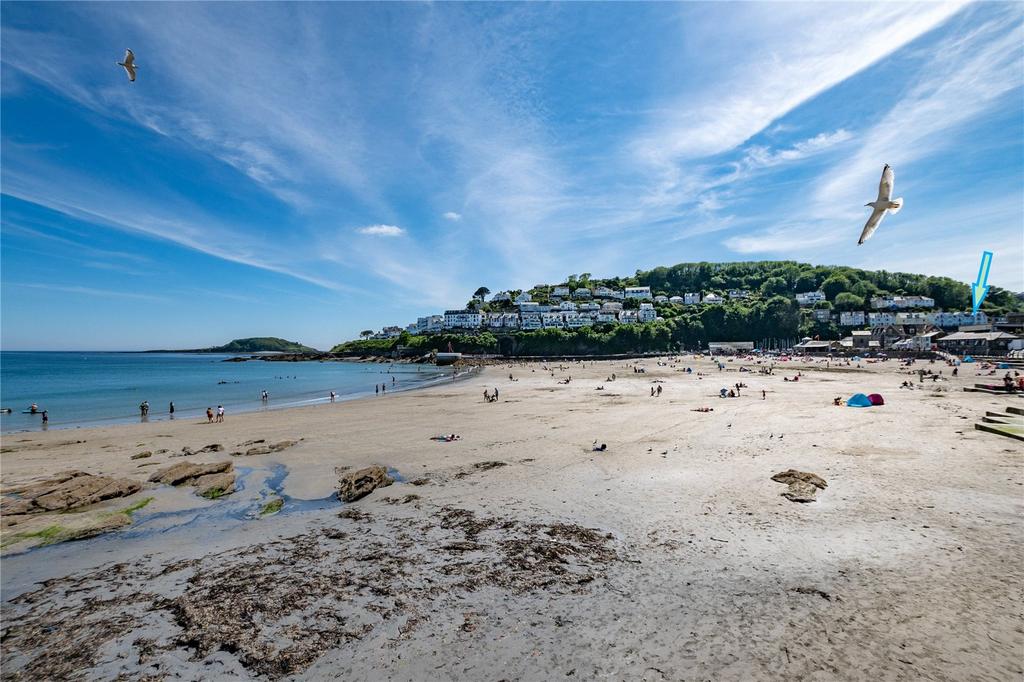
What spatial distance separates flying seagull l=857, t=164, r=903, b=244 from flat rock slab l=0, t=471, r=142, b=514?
21767 mm

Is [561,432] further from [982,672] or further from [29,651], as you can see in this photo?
[29,651]

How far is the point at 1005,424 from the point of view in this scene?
17.4m

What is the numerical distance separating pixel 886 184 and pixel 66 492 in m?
23.7

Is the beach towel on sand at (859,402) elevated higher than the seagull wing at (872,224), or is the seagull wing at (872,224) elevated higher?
the seagull wing at (872,224)

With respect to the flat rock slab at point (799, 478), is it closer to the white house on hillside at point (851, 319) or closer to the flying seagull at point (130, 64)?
the flying seagull at point (130, 64)

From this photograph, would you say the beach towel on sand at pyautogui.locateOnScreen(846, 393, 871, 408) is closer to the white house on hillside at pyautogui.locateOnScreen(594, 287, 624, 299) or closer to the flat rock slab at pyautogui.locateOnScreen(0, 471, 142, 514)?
the flat rock slab at pyautogui.locateOnScreen(0, 471, 142, 514)

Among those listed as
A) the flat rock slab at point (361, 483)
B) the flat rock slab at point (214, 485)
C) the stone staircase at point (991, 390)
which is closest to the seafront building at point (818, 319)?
the stone staircase at point (991, 390)

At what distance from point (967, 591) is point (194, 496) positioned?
1827 cm

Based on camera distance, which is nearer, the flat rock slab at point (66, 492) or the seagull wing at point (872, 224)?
the seagull wing at point (872, 224)

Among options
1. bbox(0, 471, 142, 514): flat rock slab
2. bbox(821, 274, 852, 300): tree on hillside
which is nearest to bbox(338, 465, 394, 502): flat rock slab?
bbox(0, 471, 142, 514): flat rock slab

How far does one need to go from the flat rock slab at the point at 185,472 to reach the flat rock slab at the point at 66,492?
2.16ft

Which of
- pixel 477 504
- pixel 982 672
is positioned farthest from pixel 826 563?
pixel 477 504

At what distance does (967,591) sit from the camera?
6.98 metres

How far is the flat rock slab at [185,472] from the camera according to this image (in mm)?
14391
